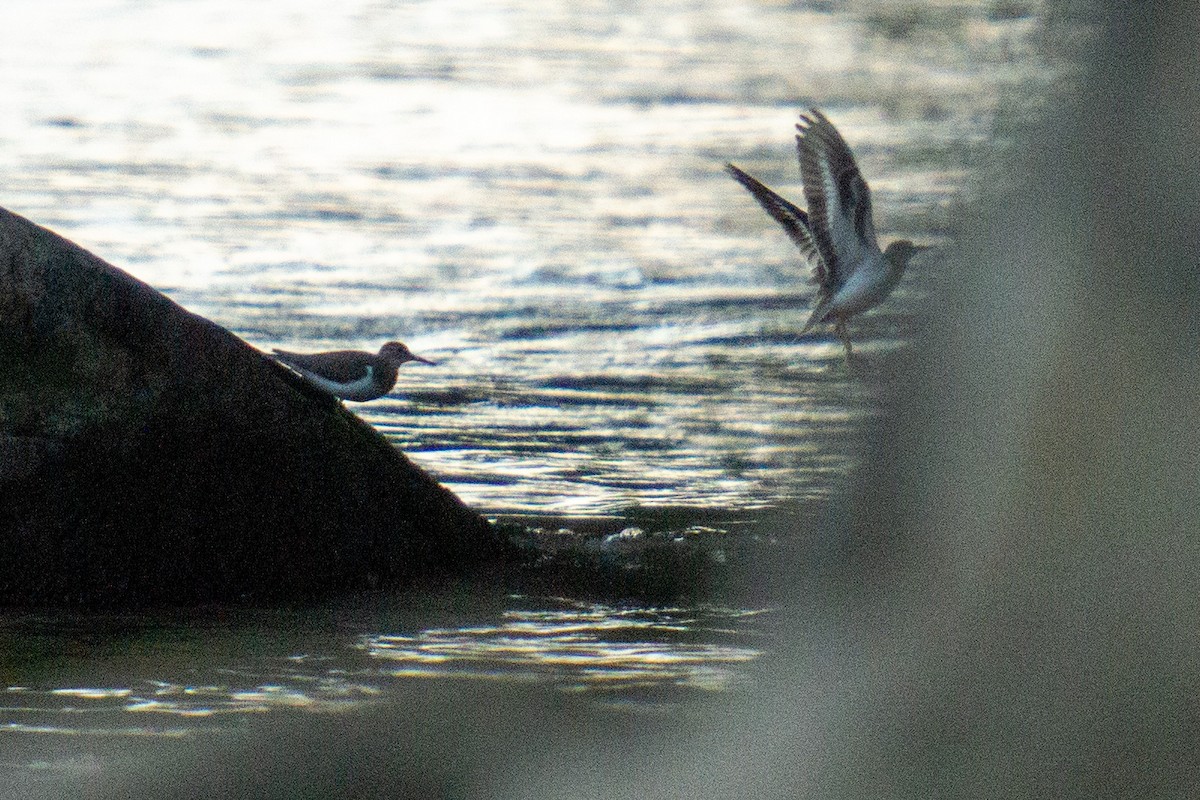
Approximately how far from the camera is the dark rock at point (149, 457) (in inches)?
174

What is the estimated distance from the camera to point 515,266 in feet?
27.5

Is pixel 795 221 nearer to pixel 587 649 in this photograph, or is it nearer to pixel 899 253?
pixel 899 253

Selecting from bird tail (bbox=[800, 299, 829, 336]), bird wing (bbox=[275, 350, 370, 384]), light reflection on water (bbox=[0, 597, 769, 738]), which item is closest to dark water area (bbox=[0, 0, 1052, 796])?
light reflection on water (bbox=[0, 597, 769, 738])

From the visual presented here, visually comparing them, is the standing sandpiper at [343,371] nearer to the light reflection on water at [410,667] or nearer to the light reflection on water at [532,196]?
the light reflection on water at [532,196]

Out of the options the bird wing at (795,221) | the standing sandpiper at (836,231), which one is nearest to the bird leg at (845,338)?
the standing sandpiper at (836,231)

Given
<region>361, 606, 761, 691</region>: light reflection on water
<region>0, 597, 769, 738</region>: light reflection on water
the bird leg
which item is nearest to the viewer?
<region>0, 597, 769, 738</region>: light reflection on water

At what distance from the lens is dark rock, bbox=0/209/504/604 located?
441 centimetres

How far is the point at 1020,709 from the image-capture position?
2.99m

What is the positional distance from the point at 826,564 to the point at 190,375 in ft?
5.50

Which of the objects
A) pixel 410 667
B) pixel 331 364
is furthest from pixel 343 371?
pixel 410 667

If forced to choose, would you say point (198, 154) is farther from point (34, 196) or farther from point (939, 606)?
point (939, 606)

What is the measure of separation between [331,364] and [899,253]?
6.52ft

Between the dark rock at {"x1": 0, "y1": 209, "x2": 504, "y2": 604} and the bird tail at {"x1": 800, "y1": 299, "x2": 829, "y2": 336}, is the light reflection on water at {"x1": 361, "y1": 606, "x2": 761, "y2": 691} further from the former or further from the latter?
the bird tail at {"x1": 800, "y1": 299, "x2": 829, "y2": 336}

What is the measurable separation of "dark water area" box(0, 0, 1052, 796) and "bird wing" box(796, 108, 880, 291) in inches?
12.7
